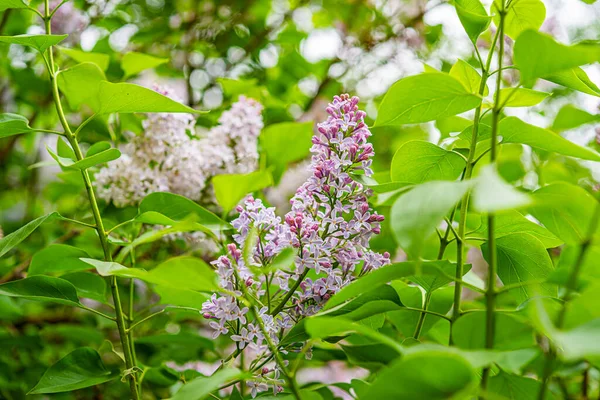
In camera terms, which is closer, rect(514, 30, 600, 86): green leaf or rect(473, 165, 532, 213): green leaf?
rect(473, 165, 532, 213): green leaf

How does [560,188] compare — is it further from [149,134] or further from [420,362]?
[149,134]

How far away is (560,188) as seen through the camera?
38 cm

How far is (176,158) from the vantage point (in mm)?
837

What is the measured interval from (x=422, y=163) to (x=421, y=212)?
226 mm

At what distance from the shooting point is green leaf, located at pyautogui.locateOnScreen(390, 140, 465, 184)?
1.72 feet

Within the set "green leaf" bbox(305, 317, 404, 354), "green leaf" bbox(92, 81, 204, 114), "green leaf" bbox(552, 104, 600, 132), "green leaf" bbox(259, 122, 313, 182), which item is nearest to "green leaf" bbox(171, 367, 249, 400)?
"green leaf" bbox(305, 317, 404, 354)

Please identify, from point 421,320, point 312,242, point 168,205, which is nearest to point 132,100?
point 168,205

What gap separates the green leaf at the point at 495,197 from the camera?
25 centimetres

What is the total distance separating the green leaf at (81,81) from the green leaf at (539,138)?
46 cm

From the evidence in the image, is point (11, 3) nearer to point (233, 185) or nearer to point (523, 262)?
point (233, 185)

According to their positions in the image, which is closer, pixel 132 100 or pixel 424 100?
pixel 424 100

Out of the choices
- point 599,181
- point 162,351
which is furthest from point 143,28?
point 599,181

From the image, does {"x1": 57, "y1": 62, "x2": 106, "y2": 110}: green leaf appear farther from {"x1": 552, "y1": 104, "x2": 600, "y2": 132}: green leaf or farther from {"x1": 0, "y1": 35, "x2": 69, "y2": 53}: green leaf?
{"x1": 552, "y1": 104, "x2": 600, "y2": 132}: green leaf

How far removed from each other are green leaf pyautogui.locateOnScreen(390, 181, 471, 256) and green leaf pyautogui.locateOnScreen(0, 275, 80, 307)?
1.23 ft
